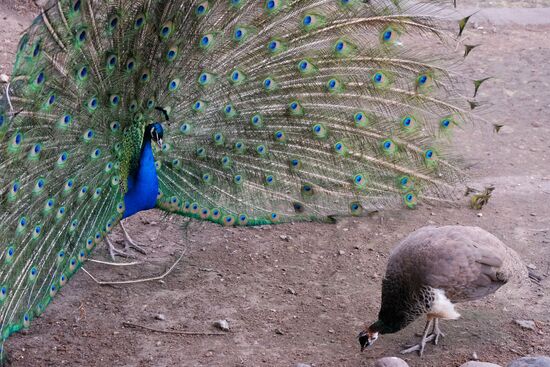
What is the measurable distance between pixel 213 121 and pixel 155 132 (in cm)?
40

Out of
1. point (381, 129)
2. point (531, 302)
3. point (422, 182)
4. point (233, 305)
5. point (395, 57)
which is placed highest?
point (395, 57)

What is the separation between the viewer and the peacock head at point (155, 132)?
3.53 meters

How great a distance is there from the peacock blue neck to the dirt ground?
0.57m

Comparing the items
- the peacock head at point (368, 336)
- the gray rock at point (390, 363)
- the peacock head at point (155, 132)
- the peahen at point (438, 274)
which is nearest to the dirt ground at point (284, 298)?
the peacock head at point (368, 336)

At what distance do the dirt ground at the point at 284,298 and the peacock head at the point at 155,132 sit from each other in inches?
34.2

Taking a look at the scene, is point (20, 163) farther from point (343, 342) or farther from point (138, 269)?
point (343, 342)

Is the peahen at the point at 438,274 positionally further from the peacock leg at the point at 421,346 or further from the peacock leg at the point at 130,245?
the peacock leg at the point at 130,245

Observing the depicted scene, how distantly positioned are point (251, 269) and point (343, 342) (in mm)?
822

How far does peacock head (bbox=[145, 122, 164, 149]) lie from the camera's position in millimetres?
3529

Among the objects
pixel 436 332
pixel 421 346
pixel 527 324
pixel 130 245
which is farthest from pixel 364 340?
pixel 130 245

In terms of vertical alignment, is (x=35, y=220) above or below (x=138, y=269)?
above

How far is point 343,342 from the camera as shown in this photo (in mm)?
3625

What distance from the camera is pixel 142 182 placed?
12.1ft

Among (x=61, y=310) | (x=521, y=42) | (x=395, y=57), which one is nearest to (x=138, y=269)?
(x=61, y=310)
